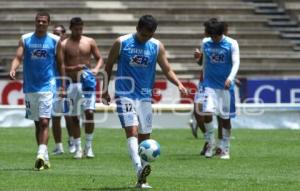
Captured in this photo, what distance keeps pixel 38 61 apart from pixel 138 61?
2.78 metres

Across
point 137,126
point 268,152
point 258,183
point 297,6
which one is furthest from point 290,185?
point 297,6

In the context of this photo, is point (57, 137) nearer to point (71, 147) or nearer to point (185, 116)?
point (71, 147)

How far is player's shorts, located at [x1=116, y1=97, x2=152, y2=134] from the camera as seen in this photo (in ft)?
40.5

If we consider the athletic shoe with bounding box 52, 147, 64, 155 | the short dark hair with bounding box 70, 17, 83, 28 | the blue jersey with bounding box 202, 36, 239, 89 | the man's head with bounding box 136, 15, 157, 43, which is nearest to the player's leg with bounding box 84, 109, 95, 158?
the athletic shoe with bounding box 52, 147, 64, 155

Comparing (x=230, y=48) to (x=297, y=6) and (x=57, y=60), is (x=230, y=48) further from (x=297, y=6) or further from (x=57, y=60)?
(x=297, y=6)

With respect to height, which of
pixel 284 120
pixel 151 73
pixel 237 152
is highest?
pixel 151 73

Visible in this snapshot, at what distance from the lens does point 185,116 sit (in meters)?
26.9

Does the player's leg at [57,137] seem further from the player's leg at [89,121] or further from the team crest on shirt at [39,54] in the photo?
the team crest on shirt at [39,54]

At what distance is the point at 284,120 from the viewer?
26438 mm

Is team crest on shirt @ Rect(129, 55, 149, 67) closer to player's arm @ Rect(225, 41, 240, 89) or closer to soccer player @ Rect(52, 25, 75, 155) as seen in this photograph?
player's arm @ Rect(225, 41, 240, 89)

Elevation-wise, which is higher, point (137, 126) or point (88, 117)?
point (137, 126)

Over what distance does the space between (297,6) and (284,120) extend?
11.5 meters

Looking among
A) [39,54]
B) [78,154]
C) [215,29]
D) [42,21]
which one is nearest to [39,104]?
[39,54]

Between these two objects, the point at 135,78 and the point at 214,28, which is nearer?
the point at 135,78
